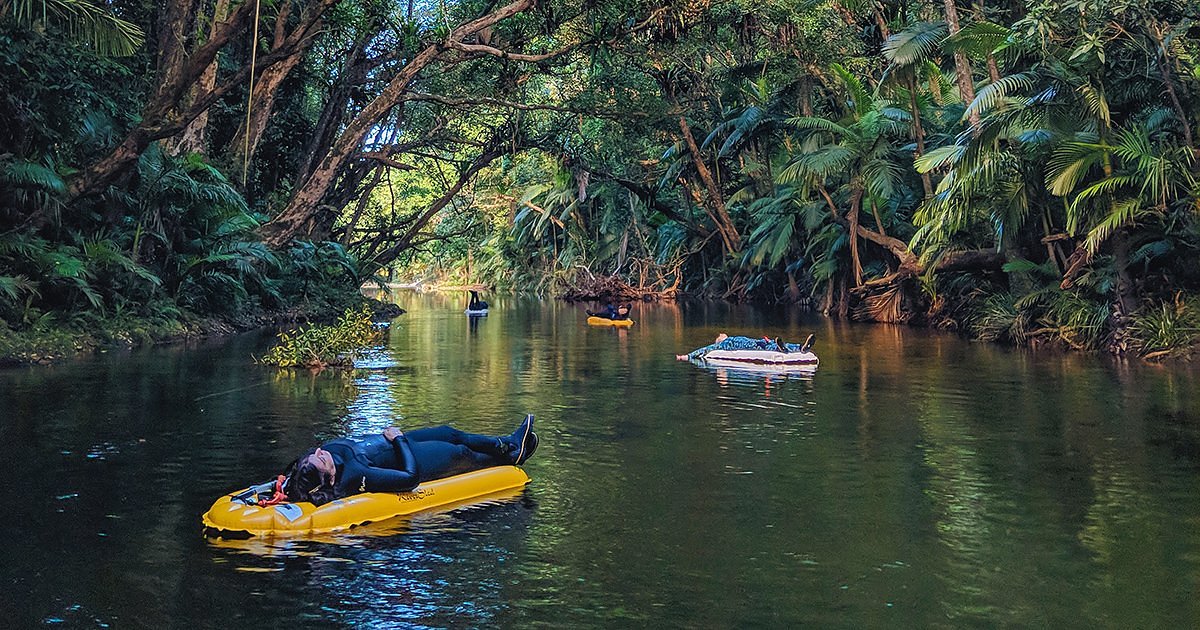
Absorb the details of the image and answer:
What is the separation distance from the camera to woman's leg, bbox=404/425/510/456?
8.79 meters

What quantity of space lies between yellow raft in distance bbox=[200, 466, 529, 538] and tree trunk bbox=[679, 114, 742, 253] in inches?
1181

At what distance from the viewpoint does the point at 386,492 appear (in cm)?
798

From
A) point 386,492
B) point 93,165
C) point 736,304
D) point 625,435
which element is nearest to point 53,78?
point 93,165

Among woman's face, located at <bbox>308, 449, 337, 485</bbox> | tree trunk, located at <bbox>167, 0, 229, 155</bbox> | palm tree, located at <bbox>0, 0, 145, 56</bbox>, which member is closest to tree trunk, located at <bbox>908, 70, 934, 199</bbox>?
tree trunk, located at <bbox>167, 0, 229, 155</bbox>

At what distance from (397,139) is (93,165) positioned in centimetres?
1628

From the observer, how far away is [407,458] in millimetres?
8188

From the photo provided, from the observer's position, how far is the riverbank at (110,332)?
16547mm

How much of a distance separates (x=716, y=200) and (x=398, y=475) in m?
33.2

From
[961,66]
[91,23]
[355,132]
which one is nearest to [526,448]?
[91,23]

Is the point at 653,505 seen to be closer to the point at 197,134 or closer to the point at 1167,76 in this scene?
the point at 1167,76

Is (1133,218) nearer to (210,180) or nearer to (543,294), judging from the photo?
(210,180)

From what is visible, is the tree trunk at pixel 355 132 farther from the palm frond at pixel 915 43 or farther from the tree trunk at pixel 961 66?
the tree trunk at pixel 961 66

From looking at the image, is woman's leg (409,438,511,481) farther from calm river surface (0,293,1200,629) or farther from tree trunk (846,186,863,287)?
tree trunk (846,186,863,287)

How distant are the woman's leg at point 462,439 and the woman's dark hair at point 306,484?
1.12 m
